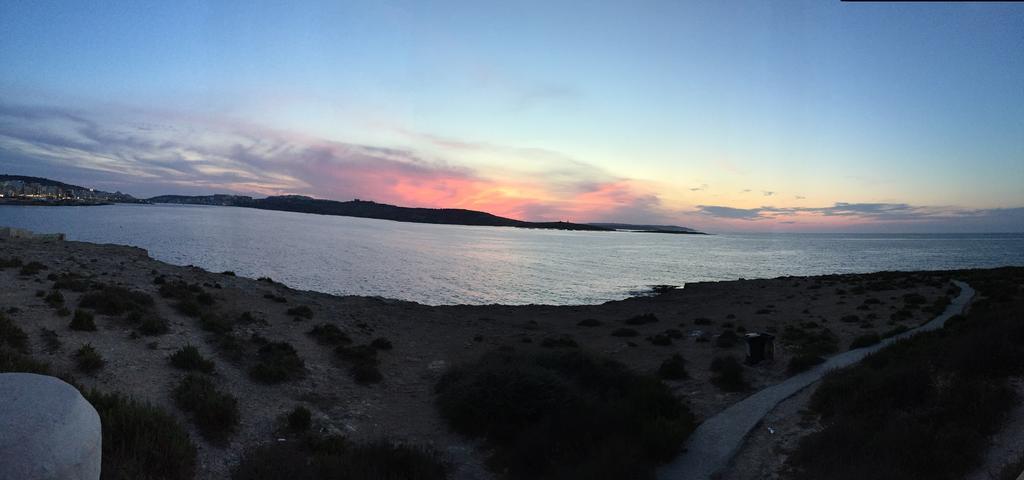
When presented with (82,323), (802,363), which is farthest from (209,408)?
(802,363)

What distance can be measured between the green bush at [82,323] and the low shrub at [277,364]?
4.20m

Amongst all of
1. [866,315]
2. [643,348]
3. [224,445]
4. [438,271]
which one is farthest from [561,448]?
[438,271]

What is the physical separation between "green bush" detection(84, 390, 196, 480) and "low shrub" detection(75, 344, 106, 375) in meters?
3.15

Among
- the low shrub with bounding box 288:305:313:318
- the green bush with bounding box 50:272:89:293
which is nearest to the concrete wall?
the green bush with bounding box 50:272:89:293

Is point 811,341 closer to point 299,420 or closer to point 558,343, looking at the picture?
point 558,343

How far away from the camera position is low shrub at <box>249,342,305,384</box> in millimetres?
13500

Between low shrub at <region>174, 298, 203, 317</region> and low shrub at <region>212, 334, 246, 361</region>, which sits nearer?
low shrub at <region>212, 334, 246, 361</region>

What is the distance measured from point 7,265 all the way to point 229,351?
14.6m

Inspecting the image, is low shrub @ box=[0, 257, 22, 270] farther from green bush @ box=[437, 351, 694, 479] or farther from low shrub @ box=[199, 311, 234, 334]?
green bush @ box=[437, 351, 694, 479]

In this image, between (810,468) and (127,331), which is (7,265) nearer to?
(127,331)

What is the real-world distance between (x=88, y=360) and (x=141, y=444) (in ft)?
17.0

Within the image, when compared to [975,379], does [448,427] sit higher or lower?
lower

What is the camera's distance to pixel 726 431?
10148 millimetres

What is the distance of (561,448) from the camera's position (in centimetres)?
962
